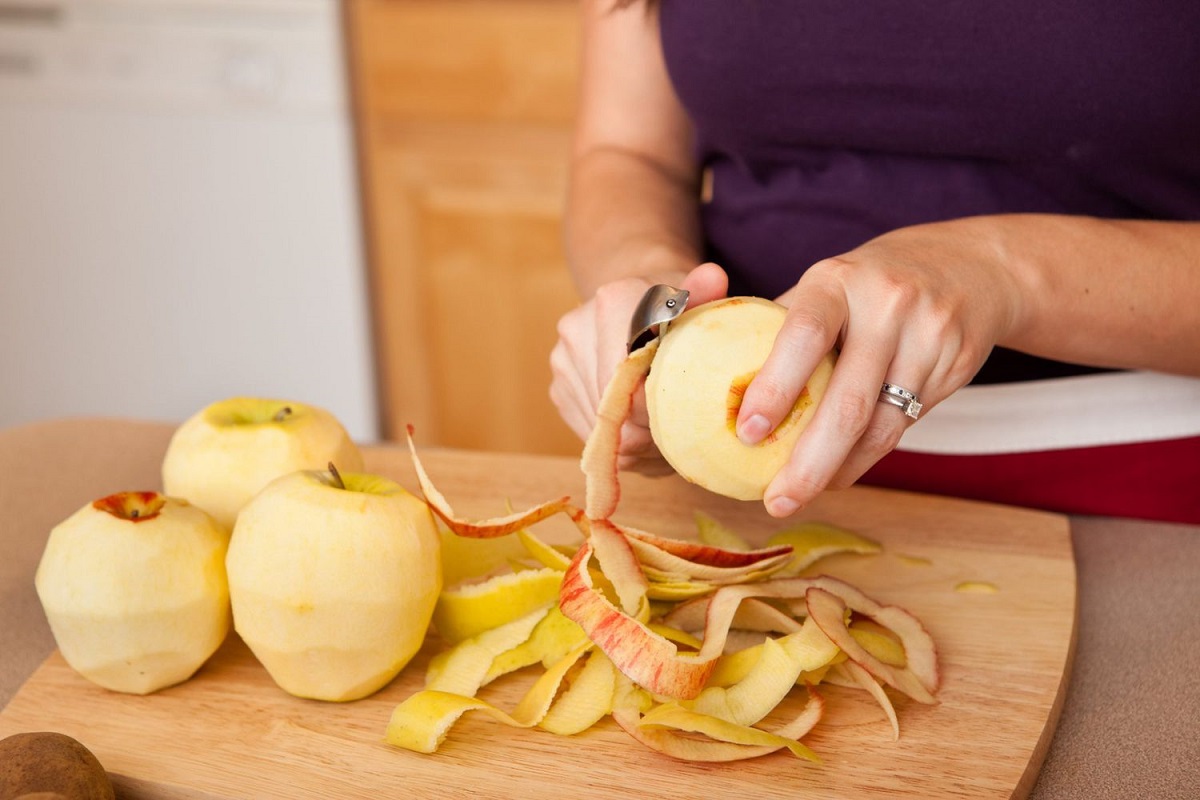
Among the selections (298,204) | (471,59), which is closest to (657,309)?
(471,59)

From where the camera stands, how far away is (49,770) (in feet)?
1.88

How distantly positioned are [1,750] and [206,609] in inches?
5.3

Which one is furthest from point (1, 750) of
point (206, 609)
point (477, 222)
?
point (477, 222)

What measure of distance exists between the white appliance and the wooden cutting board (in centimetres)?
167

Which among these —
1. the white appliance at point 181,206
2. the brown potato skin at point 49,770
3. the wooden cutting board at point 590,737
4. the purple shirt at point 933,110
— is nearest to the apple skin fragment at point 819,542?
the wooden cutting board at point 590,737

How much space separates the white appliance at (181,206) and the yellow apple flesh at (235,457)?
61.4 inches

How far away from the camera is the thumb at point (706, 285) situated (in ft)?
2.30

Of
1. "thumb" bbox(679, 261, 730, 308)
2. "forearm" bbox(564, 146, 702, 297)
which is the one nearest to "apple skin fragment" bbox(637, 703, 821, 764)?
"thumb" bbox(679, 261, 730, 308)

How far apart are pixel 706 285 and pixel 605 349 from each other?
0.26ft

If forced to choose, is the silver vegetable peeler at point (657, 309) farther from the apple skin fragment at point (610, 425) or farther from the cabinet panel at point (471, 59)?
the cabinet panel at point (471, 59)

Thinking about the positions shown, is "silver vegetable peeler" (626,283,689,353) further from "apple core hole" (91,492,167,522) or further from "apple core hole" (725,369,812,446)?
"apple core hole" (91,492,167,522)

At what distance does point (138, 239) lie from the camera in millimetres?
2438

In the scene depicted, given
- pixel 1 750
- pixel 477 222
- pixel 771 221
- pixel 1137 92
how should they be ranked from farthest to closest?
pixel 477 222, pixel 771 221, pixel 1137 92, pixel 1 750

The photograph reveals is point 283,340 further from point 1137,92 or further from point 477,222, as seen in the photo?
point 1137,92
